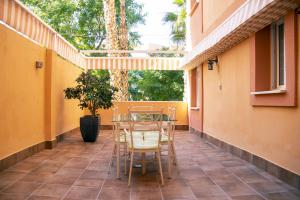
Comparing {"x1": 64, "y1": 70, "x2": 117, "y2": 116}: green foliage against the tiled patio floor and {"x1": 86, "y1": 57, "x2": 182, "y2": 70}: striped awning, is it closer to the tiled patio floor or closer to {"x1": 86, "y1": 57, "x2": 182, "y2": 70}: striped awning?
the tiled patio floor

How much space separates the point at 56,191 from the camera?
178 inches

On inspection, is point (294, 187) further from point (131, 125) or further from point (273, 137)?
point (131, 125)

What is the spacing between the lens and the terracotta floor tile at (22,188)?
445cm

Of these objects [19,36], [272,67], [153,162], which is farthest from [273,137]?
[19,36]

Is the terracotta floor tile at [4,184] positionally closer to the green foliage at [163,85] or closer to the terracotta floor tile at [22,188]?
the terracotta floor tile at [22,188]

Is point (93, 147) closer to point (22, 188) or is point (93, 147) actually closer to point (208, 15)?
point (22, 188)

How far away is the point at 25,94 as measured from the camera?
6969 millimetres

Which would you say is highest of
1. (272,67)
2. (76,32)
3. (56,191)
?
(76,32)

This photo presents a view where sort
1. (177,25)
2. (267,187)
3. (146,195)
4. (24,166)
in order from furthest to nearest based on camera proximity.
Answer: (177,25), (24,166), (267,187), (146,195)

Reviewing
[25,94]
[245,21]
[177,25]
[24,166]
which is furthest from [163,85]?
[245,21]

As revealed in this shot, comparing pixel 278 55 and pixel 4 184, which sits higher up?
pixel 278 55

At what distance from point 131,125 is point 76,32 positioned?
63.7 ft

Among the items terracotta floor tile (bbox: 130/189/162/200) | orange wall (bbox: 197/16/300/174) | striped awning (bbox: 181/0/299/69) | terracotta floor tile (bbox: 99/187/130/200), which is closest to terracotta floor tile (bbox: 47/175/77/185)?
terracotta floor tile (bbox: 99/187/130/200)

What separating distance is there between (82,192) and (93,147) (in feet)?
13.7
